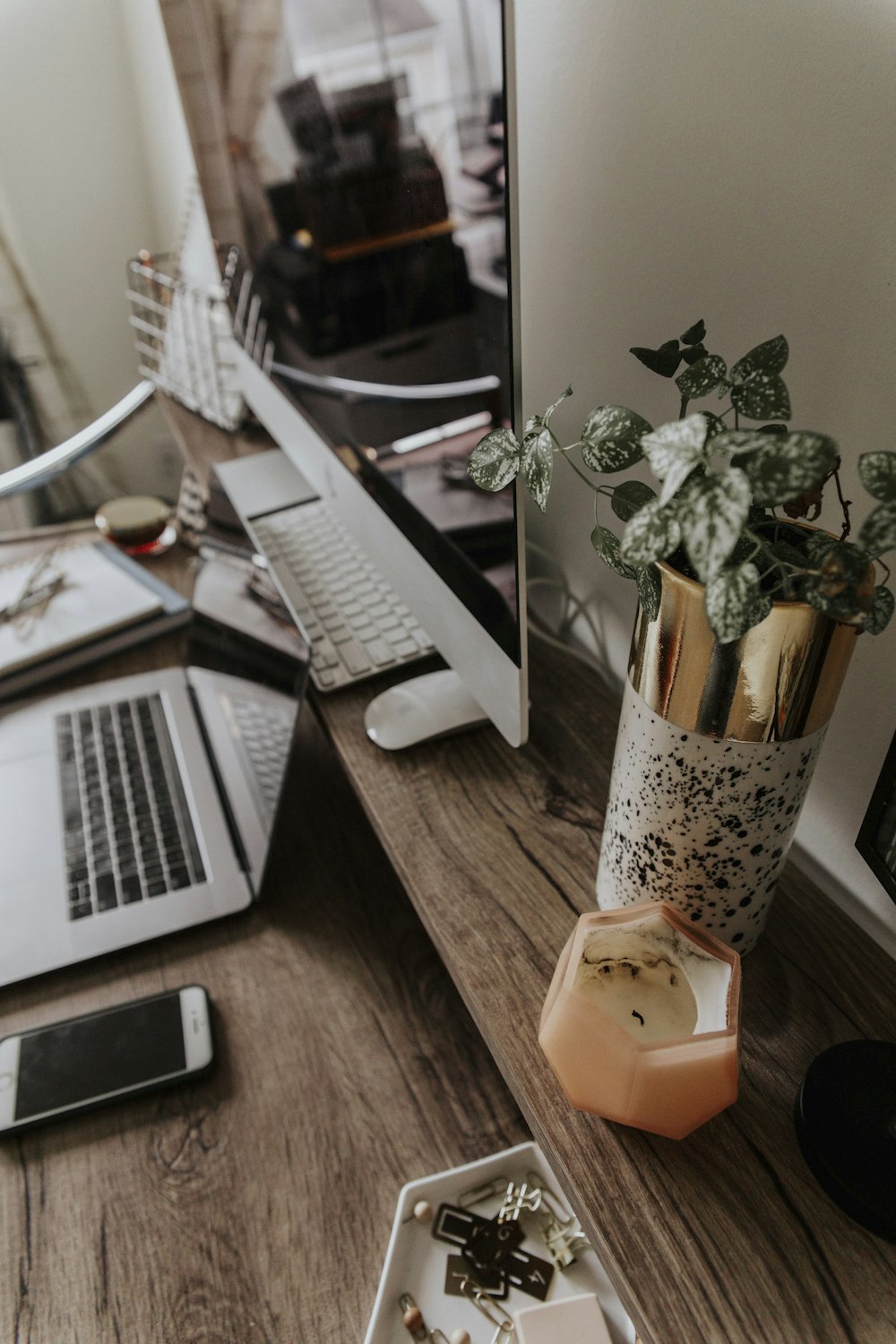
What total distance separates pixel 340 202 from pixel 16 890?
0.67m

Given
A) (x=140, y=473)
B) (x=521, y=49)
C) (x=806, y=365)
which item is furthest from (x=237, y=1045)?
(x=140, y=473)

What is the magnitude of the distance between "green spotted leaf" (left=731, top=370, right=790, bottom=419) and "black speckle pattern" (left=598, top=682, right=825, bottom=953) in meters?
0.15

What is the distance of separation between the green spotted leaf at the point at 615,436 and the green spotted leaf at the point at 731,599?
0.27ft

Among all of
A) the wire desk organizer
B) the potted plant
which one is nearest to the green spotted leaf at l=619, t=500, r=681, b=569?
the potted plant

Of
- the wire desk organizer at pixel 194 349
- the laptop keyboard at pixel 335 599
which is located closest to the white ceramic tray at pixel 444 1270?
the laptop keyboard at pixel 335 599

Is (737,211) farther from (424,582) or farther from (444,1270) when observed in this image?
(444,1270)

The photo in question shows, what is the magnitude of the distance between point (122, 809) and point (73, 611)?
0.34 m

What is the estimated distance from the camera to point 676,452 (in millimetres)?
313

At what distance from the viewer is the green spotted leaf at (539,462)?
15.4 inches

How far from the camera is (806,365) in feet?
1.59

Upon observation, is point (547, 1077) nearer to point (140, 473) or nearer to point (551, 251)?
point (551, 251)

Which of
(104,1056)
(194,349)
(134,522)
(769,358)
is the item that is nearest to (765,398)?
(769,358)

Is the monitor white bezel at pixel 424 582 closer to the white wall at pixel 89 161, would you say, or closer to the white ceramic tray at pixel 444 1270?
the white ceramic tray at pixel 444 1270

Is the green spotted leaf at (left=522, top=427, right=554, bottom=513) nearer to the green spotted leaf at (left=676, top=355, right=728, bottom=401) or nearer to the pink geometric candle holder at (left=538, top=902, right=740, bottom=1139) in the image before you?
the green spotted leaf at (left=676, top=355, right=728, bottom=401)
